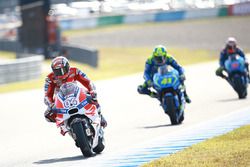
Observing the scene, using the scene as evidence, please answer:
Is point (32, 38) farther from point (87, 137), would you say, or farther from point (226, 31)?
point (87, 137)

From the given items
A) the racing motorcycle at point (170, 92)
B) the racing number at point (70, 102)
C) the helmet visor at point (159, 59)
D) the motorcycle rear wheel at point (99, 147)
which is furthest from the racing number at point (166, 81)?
the racing number at point (70, 102)

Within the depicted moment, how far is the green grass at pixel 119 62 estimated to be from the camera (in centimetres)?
2838

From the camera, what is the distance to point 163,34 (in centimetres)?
5103

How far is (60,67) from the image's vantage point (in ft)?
34.8

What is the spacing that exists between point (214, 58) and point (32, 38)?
10.1 m

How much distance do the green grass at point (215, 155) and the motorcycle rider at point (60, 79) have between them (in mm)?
1696

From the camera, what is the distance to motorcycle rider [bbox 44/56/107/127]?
34.8 ft

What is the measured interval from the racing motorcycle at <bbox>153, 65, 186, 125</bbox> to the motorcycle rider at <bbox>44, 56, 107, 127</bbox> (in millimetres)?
3056

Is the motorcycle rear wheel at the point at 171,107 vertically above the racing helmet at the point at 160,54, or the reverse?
the racing helmet at the point at 160,54

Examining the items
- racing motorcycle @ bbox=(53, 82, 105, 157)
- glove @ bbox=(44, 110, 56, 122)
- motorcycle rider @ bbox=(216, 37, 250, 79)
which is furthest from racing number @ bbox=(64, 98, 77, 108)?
motorcycle rider @ bbox=(216, 37, 250, 79)

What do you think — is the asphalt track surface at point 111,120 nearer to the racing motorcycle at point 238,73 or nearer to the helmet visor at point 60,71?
the racing motorcycle at point 238,73

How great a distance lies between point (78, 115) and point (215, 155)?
2.16 m

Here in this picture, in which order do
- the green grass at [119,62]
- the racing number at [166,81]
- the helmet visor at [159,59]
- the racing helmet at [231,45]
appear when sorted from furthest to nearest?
the green grass at [119,62]
the racing helmet at [231,45]
the helmet visor at [159,59]
the racing number at [166,81]

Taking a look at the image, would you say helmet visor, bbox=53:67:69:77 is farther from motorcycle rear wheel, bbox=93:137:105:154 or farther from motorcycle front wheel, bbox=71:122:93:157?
motorcycle rear wheel, bbox=93:137:105:154
